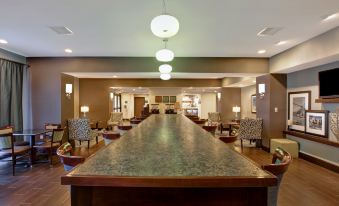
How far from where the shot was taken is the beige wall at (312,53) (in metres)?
4.10

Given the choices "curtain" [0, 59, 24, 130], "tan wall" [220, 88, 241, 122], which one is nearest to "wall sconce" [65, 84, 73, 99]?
"curtain" [0, 59, 24, 130]

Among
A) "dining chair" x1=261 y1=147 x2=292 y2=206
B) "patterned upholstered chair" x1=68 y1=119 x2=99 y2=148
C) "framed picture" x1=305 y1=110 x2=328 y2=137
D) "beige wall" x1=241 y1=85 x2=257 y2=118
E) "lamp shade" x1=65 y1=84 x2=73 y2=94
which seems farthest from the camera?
"beige wall" x1=241 y1=85 x2=257 y2=118

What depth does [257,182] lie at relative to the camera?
1022 millimetres

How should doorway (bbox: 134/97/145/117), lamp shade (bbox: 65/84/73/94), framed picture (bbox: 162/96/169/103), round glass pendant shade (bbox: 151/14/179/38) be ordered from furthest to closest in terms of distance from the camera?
doorway (bbox: 134/97/145/117)
framed picture (bbox: 162/96/169/103)
lamp shade (bbox: 65/84/73/94)
round glass pendant shade (bbox: 151/14/179/38)

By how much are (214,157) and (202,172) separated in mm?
350

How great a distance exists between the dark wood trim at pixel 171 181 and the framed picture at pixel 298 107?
5.73 metres

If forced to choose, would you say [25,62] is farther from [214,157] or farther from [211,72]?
[214,157]

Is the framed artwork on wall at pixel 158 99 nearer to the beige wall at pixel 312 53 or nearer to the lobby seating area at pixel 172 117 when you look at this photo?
the lobby seating area at pixel 172 117

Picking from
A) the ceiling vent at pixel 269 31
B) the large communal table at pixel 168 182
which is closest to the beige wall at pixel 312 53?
the ceiling vent at pixel 269 31

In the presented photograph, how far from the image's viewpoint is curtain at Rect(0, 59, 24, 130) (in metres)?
5.62

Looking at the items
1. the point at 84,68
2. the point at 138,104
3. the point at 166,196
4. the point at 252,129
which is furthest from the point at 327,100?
the point at 138,104

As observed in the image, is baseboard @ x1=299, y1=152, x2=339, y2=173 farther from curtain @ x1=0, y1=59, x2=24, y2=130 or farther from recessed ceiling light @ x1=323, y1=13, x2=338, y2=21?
curtain @ x1=0, y1=59, x2=24, y2=130

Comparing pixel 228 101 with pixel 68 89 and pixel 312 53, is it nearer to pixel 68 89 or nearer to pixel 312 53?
pixel 312 53

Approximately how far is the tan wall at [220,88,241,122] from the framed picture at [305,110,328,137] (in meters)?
6.36
